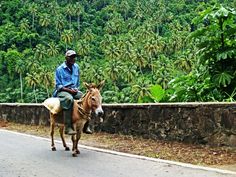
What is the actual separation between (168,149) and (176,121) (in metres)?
0.67

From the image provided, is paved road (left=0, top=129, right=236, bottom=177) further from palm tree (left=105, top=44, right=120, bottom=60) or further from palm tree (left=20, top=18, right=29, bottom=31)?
palm tree (left=20, top=18, right=29, bottom=31)

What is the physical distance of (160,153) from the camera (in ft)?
25.4

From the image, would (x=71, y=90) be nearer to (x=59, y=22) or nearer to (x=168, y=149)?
(x=168, y=149)

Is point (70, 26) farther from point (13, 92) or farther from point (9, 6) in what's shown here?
point (13, 92)

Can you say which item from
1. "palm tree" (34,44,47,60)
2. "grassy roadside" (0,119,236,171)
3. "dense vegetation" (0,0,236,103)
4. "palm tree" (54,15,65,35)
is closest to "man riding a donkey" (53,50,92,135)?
"grassy roadside" (0,119,236,171)

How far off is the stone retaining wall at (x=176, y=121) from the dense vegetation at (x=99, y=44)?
69.9ft

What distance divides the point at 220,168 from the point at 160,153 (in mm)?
1630

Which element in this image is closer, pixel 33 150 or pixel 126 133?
pixel 33 150

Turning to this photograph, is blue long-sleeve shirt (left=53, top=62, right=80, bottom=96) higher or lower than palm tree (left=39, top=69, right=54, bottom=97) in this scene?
lower

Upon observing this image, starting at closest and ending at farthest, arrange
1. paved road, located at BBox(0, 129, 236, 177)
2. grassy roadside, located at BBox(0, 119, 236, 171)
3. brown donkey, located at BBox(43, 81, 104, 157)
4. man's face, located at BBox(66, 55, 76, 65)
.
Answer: paved road, located at BBox(0, 129, 236, 177) < grassy roadside, located at BBox(0, 119, 236, 171) < brown donkey, located at BBox(43, 81, 104, 157) < man's face, located at BBox(66, 55, 76, 65)

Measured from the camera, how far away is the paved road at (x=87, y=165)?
606 centimetres

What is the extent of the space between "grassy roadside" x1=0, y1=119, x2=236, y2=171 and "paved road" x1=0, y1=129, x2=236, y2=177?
403 mm

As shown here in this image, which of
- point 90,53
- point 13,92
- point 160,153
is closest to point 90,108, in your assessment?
point 160,153

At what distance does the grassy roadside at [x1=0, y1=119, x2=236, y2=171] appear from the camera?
22.4 feet
